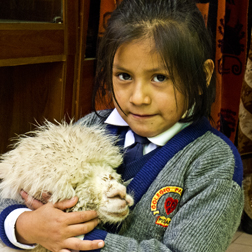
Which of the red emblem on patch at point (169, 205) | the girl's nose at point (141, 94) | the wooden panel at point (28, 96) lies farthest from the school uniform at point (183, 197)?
the wooden panel at point (28, 96)

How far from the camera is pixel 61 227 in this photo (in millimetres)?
631

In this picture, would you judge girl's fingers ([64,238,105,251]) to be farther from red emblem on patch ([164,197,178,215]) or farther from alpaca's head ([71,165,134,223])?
red emblem on patch ([164,197,178,215])

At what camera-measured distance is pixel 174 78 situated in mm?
735

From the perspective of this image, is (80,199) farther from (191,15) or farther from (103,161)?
(191,15)

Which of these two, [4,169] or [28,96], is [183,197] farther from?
[28,96]

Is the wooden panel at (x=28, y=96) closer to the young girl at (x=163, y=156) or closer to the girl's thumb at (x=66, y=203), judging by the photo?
the young girl at (x=163, y=156)

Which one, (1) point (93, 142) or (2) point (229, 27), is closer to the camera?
(1) point (93, 142)

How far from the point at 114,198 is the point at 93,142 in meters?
0.13

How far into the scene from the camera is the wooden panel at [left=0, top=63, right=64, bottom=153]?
4.15ft

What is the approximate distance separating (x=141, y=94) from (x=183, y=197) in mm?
233

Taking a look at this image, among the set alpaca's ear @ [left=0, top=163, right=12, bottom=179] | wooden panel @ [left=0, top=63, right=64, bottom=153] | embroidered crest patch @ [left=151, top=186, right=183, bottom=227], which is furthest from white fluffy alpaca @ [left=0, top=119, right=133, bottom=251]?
wooden panel @ [left=0, top=63, right=64, bottom=153]

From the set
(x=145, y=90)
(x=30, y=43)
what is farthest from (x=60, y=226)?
(x=30, y=43)

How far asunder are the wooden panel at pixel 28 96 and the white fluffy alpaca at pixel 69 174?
595 mm

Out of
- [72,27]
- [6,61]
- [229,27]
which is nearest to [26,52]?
[6,61]
